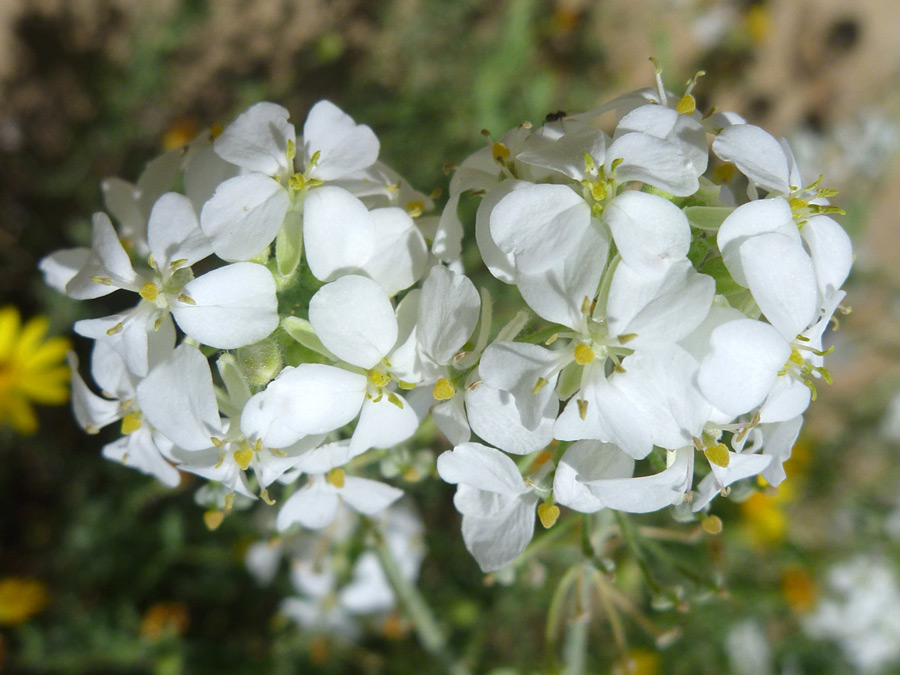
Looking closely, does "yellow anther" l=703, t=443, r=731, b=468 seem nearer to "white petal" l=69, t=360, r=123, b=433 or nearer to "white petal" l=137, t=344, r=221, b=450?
"white petal" l=137, t=344, r=221, b=450

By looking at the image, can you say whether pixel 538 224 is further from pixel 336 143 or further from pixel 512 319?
pixel 336 143

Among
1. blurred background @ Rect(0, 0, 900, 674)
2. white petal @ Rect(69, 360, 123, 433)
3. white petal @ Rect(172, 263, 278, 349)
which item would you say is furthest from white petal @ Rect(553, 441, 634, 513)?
blurred background @ Rect(0, 0, 900, 674)

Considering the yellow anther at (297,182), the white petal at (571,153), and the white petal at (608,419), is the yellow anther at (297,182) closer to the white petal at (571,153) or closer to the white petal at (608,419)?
the white petal at (571,153)

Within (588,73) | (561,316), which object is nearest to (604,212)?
(561,316)

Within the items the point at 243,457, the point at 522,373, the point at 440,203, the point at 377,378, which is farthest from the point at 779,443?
the point at 440,203

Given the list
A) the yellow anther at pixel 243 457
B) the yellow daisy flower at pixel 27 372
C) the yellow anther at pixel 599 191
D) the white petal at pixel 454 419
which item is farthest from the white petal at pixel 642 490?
the yellow daisy flower at pixel 27 372

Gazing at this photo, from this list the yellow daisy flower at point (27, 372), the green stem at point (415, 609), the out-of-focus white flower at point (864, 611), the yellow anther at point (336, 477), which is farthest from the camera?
Result: the out-of-focus white flower at point (864, 611)
